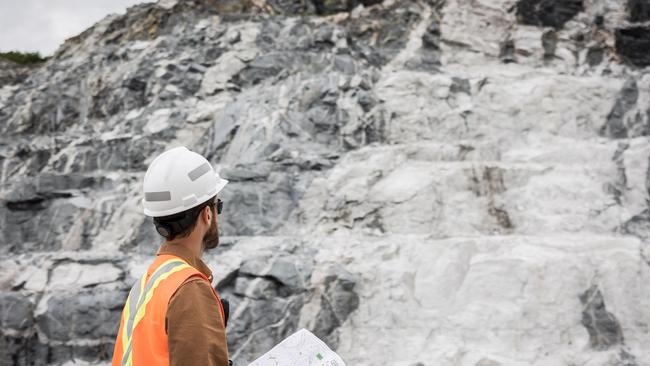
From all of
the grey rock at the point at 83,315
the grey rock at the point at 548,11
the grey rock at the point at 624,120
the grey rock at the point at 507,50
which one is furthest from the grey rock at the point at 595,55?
the grey rock at the point at 83,315

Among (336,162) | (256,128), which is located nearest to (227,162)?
(256,128)

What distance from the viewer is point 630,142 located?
8.94 metres

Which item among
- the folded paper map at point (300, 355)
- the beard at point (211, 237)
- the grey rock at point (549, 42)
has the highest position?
the beard at point (211, 237)

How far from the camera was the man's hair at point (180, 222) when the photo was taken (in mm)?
2254

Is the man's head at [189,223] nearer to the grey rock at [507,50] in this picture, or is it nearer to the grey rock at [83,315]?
the grey rock at [83,315]

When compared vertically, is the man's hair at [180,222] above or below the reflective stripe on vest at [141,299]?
above

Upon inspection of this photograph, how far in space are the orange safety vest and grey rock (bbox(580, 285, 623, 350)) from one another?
6.11 meters

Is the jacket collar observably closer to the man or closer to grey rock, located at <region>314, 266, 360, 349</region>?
the man

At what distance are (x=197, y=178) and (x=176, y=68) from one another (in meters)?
10.8

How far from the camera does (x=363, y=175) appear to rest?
8945mm

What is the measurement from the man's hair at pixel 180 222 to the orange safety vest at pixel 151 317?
148 millimetres

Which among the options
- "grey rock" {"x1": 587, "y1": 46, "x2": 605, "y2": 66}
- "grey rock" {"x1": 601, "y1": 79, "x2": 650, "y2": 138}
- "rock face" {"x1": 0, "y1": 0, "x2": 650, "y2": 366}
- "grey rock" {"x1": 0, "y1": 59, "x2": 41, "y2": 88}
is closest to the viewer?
"rock face" {"x1": 0, "y1": 0, "x2": 650, "y2": 366}

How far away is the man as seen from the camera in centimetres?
181

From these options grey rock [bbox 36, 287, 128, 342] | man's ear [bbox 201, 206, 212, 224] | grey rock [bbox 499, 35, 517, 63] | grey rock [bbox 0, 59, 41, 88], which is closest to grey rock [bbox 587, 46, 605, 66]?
grey rock [bbox 499, 35, 517, 63]
